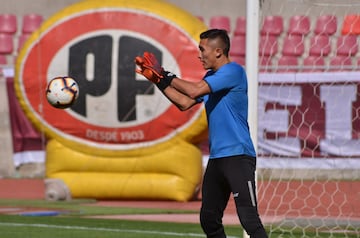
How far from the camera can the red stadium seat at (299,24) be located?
18.2 m

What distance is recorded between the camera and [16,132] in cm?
1892

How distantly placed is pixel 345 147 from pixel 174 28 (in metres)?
4.95

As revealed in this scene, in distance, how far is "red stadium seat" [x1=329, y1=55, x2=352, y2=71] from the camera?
16.5 m

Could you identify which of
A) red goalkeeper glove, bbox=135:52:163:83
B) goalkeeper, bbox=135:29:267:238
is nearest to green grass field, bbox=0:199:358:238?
goalkeeper, bbox=135:29:267:238

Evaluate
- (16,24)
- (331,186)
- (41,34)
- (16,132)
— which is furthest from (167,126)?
(16,24)

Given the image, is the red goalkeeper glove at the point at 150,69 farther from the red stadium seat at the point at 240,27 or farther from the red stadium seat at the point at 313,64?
the red stadium seat at the point at 240,27

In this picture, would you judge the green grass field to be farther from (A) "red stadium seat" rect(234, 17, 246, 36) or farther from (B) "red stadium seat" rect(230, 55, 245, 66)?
(A) "red stadium seat" rect(234, 17, 246, 36)

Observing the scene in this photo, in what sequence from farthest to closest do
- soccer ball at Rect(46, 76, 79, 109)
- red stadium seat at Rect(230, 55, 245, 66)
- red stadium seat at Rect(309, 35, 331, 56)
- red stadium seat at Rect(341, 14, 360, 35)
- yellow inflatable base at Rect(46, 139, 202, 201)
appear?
red stadium seat at Rect(230, 55, 245, 66) → red stadium seat at Rect(309, 35, 331, 56) → yellow inflatable base at Rect(46, 139, 202, 201) → red stadium seat at Rect(341, 14, 360, 35) → soccer ball at Rect(46, 76, 79, 109)

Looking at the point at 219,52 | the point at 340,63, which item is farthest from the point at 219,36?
the point at 340,63

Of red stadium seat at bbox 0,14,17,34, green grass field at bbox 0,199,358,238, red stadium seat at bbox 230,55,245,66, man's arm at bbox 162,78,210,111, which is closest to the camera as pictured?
man's arm at bbox 162,78,210,111

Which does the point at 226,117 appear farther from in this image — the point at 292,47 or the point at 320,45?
the point at 292,47

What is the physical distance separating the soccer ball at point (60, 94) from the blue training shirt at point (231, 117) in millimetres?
2272

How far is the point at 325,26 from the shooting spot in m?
18.0

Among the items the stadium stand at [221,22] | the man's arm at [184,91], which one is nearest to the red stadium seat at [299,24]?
the stadium stand at [221,22]
